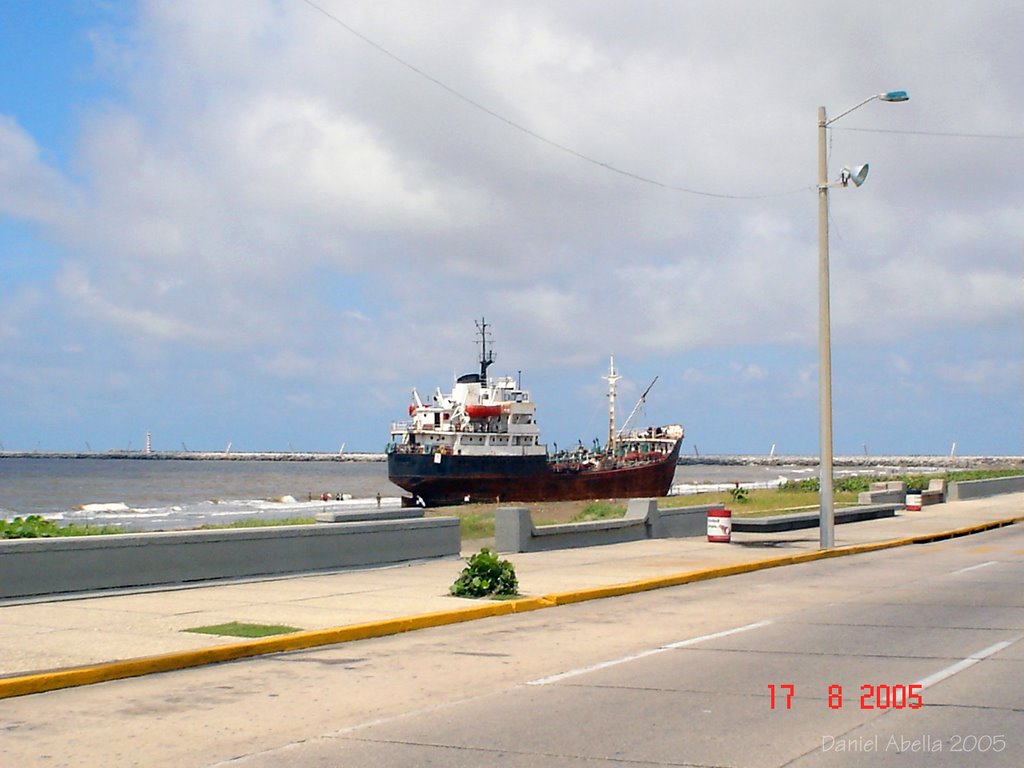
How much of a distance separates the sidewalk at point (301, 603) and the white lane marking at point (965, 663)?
5.86 m

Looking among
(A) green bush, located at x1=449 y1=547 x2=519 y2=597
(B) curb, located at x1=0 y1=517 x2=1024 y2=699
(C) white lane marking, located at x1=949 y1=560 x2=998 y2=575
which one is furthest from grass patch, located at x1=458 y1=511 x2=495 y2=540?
(A) green bush, located at x1=449 y1=547 x2=519 y2=597

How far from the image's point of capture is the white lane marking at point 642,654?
1034 centimetres

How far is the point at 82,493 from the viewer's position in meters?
101

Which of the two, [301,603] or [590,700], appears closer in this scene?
[590,700]

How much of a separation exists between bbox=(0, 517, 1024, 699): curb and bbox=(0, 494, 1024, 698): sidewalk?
4 centimetres

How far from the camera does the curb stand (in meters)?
9.93

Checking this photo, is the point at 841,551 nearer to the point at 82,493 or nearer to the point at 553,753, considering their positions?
the point at 553,753

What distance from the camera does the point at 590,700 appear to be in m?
9.28

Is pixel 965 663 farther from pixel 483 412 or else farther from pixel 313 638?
pixel 483 412

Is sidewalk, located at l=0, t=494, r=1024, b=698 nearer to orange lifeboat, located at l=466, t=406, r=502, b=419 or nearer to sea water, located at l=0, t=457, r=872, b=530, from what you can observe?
sea water, located at l=0, t=457, r=872, b=530

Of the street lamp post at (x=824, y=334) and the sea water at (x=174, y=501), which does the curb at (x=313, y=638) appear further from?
the sea water at (x=174, y=501)

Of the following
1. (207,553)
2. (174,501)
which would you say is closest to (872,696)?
(207,553)

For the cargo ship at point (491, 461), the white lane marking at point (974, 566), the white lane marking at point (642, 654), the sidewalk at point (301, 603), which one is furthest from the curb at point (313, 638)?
the cargo ship at point (491, 461)

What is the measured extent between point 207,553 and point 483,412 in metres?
62.9
